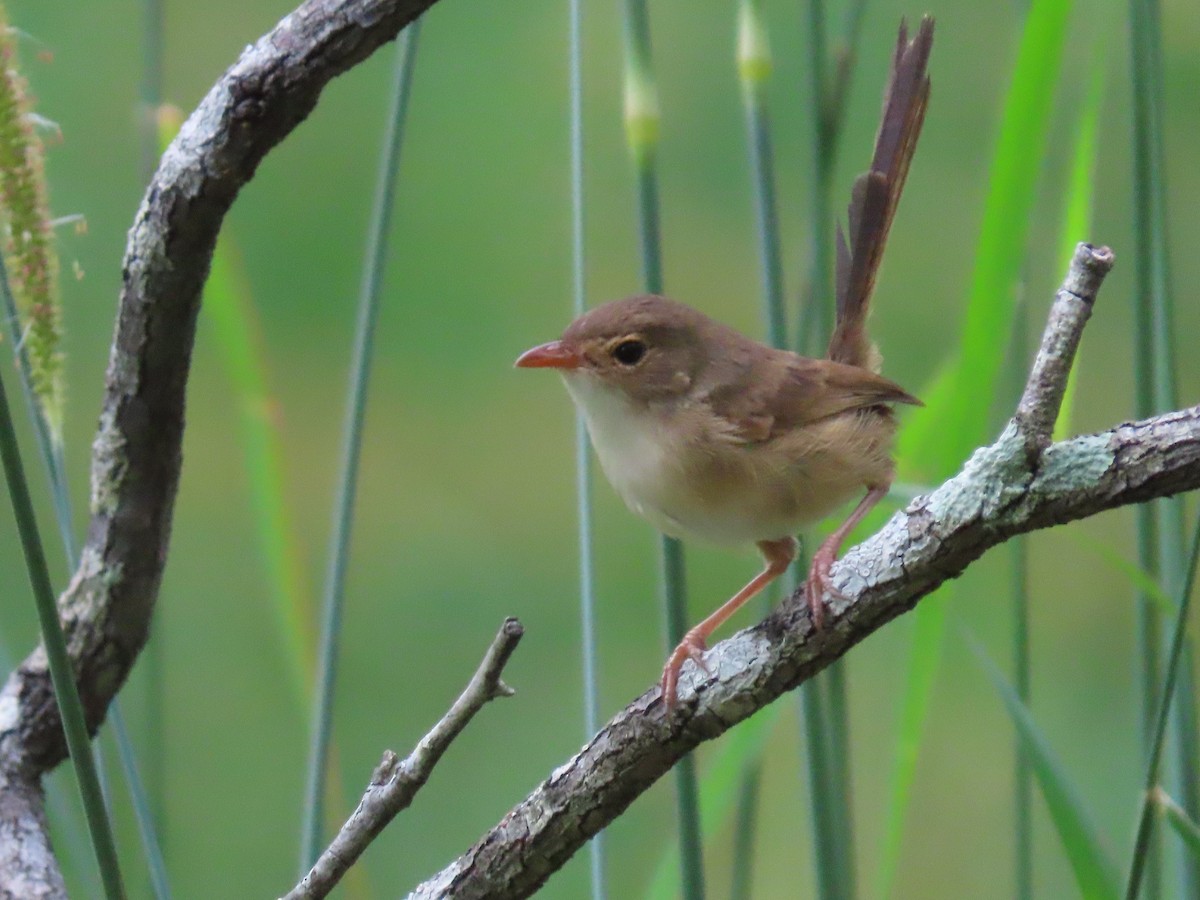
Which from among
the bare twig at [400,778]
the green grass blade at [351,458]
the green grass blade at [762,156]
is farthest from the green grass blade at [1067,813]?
the green grass blade at [351,458]

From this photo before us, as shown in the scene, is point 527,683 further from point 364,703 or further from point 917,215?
point 917,215

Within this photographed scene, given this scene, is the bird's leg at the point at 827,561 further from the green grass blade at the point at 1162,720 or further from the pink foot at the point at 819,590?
the green grass blade at the point at 1162,720

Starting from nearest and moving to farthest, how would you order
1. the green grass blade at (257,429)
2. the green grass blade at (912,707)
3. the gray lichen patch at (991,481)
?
the gray lichen patch at (991,481)
the green grass blade at (912,707)
the green grass blade at (257,429)

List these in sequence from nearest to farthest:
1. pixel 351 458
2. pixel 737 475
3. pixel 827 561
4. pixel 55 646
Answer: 1. pixel 55 646
2. pixel 827 561
3. pixel 737 475
4. pixel 351 458

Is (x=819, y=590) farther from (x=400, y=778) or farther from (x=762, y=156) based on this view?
(x=762, y=156)

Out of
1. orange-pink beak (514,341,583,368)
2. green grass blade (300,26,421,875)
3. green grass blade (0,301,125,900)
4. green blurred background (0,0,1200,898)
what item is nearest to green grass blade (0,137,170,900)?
green grass blade (300,26,421,875)

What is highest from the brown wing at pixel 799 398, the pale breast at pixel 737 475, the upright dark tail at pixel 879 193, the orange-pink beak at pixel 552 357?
the upright dark tail at pixel 879 193

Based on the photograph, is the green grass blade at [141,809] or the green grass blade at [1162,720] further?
the green grass blade at [141,809]

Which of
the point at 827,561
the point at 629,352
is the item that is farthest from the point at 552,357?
the point at 827,561

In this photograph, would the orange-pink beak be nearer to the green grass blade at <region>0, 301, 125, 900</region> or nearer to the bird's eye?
the bird's eye
